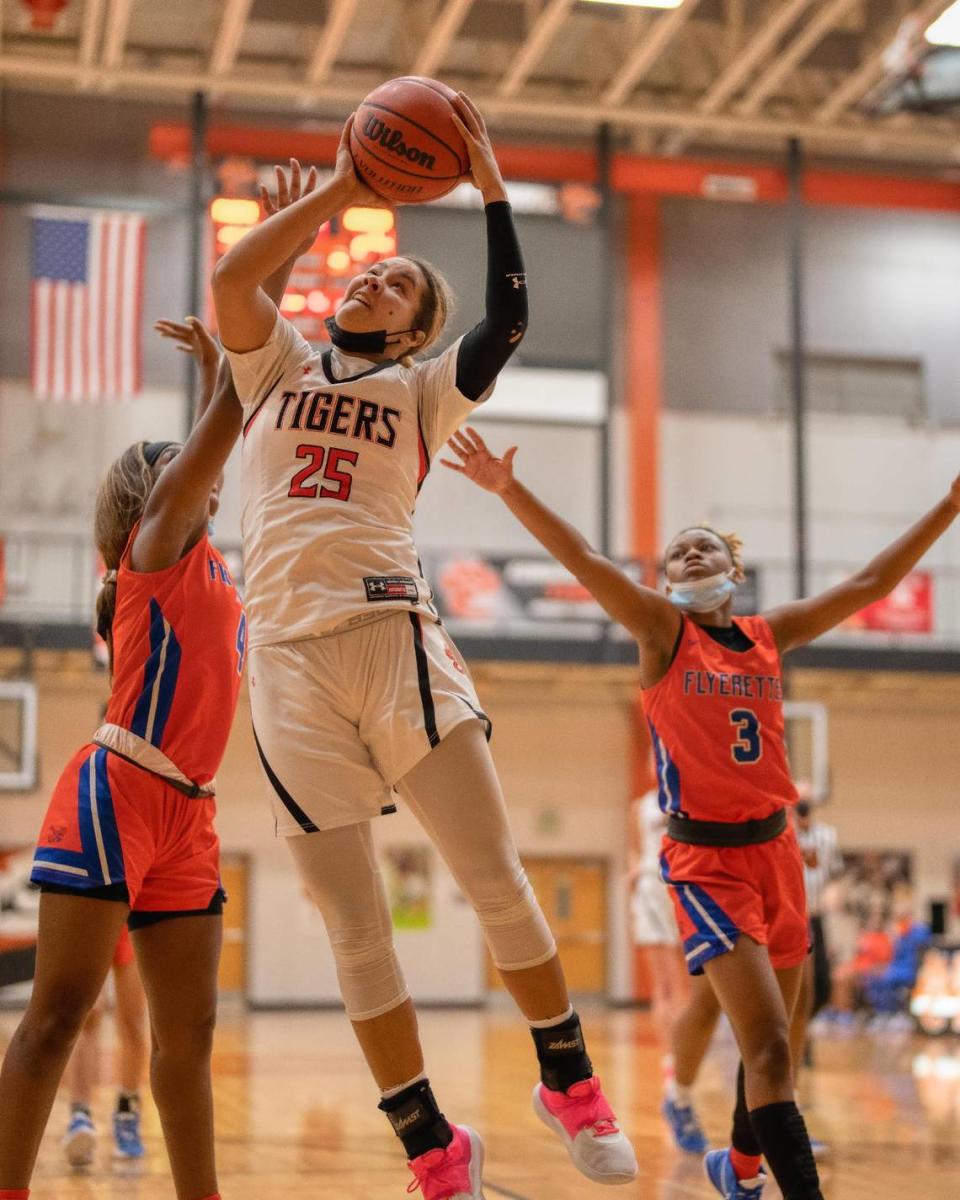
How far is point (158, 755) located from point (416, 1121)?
39.6 inches

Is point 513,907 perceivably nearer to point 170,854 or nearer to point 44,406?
point 170,854

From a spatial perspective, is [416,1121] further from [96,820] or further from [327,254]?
[327,254]

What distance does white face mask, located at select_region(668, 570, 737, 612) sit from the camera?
466 centimetres

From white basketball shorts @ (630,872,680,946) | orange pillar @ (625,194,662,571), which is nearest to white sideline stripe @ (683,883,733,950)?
white basketball shorts @ (630,872,680,946)

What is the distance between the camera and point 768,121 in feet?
59.3

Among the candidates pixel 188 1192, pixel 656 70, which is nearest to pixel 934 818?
pixel 656 70

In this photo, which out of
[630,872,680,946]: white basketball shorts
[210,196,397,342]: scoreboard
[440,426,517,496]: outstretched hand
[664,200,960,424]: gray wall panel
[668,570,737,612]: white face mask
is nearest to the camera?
[440,426,517,496]: outstretched hand

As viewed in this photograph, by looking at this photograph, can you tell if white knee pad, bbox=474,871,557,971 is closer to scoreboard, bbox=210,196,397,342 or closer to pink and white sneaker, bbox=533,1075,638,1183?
pink and white sneaker, bbox=533,1075,638,1183

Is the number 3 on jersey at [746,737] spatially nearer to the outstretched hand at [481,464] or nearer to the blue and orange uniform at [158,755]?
the outstretched hand at [481,464]

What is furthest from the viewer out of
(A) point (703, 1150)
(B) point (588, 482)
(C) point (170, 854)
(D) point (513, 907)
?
(B) point (588, 482)

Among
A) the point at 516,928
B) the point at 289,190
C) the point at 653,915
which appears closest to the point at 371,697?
the point at 516,928

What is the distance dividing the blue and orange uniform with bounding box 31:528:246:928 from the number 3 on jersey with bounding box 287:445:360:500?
0.51 meters

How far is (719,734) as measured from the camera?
4.48 meters

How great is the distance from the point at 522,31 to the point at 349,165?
1479cm
